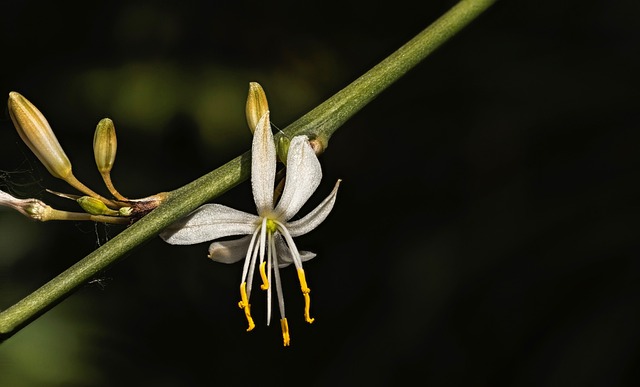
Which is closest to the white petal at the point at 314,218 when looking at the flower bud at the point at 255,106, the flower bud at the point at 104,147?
the flower bud at the point at 255,106

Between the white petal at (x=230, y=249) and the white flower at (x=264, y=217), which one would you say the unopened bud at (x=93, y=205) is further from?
the white petal at (x=230, y=249)

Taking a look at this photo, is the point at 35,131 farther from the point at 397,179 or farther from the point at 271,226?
the point at 397,179

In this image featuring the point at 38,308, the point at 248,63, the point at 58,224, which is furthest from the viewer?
the point at 248,63

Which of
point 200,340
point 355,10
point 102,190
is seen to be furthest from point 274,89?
point 200,340

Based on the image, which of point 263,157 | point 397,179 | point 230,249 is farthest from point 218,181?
point 397,179

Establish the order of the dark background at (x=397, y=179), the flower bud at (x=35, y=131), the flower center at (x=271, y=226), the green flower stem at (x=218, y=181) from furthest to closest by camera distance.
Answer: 1. the dark background at (x=397, y=179)
2. the flower center at (x=271, y=226)
3. the flower bud at (x=35, y=131)
4. the green flower stem at (x=218, y=181)

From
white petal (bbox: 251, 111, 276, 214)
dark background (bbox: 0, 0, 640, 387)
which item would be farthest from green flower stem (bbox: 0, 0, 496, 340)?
dark background (bbox: 0, 0, 640, 387)

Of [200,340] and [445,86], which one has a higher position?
[445,86]

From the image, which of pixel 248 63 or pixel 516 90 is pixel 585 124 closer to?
pixel 516 90
